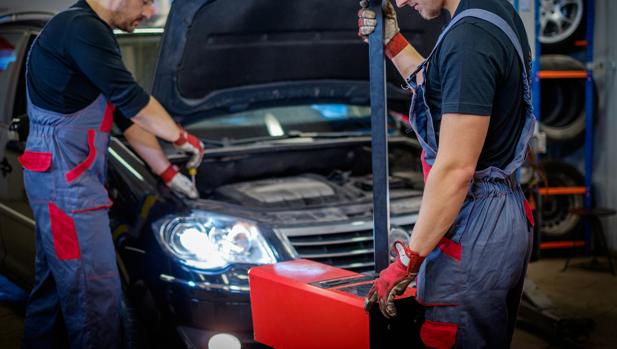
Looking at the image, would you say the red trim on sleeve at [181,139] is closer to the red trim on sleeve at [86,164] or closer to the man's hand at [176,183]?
the man's hand at [176,183]

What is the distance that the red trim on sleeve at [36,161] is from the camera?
8.21 ft

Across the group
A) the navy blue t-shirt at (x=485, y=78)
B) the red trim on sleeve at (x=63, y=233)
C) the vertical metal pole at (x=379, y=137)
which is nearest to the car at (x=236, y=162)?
the red trim on sleeve at (x=63, y=233)

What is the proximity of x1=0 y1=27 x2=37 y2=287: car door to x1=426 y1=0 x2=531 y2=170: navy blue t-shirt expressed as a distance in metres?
2.14

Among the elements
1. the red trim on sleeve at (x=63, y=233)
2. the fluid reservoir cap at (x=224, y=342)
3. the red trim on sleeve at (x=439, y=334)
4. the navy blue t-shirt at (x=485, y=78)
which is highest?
the navy blue t-shirt at (x=485, y=78)

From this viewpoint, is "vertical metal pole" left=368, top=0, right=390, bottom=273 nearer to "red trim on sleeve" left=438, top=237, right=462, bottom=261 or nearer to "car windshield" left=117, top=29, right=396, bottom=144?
"red trim on sleeve" left=438, top=237, right=462, bottom=261

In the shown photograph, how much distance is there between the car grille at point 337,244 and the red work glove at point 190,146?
0.50 m

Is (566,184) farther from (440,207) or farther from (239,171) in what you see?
(440,207)

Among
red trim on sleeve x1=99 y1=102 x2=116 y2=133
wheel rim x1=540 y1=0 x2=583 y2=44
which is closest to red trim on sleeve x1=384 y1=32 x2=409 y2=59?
red trim on sleeve x1=99 y1=102 x2=116 y2=133

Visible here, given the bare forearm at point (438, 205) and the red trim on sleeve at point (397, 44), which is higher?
the red trim on sleeve at point (397, 44)

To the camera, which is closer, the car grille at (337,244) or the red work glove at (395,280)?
the red work glove at (395,280)

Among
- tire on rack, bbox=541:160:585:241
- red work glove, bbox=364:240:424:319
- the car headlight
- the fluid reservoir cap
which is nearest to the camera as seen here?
red work glove, bbox=364:240:424:319

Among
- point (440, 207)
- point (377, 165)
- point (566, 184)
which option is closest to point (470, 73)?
point (440, 207)

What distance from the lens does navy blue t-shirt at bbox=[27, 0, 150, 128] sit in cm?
248

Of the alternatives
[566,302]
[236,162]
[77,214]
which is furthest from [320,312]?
[566,302]
